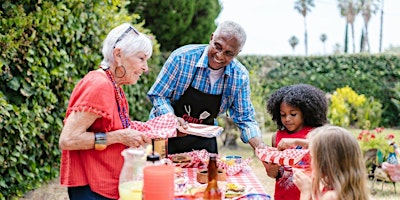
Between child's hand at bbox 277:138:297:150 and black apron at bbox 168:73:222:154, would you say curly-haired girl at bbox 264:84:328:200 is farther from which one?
black apron at bbox 168:73:222:154

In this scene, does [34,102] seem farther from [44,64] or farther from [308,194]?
[308,194]

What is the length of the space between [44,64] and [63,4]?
66cm

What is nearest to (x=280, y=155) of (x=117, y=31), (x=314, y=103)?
(x=314, y=103)

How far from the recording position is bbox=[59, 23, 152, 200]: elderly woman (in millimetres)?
2244

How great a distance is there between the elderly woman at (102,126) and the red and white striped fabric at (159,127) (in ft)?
0.41

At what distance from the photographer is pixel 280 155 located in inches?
104

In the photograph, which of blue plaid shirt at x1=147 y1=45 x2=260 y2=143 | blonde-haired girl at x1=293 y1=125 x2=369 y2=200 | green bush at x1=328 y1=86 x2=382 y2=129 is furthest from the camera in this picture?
green bush at x1=328 y1=86 x2=382 y2=129

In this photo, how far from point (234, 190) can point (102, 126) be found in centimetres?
79

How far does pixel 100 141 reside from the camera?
7.44ft

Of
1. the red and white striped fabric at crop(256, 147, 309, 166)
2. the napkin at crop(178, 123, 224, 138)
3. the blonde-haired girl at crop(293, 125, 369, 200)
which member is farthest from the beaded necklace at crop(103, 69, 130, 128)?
the blonde-haired girl at crop(293, 125, 369, 200)

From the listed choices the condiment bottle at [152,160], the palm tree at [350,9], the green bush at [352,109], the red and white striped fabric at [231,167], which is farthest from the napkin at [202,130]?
the palm tree at [350,9]

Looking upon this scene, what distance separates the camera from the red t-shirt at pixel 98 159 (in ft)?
7.53

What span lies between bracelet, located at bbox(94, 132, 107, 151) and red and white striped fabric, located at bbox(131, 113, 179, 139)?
0.29m

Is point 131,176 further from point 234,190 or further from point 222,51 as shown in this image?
point 222,51
